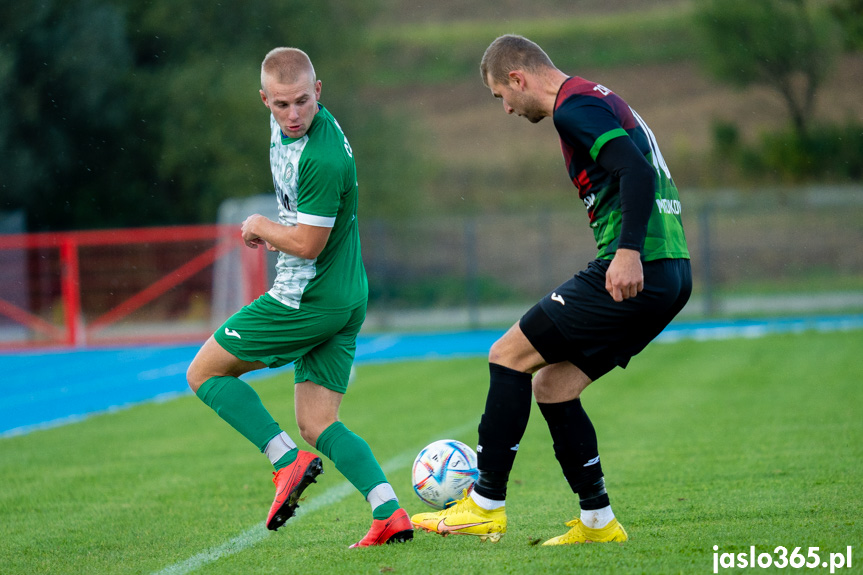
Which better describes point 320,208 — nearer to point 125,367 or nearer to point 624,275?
point 624,275

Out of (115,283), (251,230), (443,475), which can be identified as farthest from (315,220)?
(115,283)

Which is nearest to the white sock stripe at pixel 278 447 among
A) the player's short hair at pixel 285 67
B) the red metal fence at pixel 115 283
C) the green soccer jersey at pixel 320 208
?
the green soccer jersey at pixel 320 208

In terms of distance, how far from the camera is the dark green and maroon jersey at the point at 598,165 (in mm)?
3727

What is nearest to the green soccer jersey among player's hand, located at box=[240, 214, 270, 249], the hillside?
player's hand, located at box=[240, 214, 270, 249]

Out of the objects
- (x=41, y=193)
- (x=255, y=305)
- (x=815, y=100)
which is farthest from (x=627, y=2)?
(x=255, y=305)

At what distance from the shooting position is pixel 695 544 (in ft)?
12.5

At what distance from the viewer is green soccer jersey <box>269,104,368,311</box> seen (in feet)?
13.1

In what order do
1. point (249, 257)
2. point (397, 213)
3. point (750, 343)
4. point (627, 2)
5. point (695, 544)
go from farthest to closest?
point (627, 2) → point (397, 213) → point (249, 257) → point (750, 343) → point (695, 544)

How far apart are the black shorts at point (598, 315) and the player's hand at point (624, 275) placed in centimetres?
12

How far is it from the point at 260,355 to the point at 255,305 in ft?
0.70

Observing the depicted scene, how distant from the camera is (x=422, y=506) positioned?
5.29 meters

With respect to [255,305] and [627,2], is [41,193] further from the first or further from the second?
[627,2]

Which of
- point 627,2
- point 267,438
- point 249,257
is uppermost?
point 627,2

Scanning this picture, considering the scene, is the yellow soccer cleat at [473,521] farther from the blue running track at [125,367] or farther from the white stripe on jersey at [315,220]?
the blue running track at [125,367]
